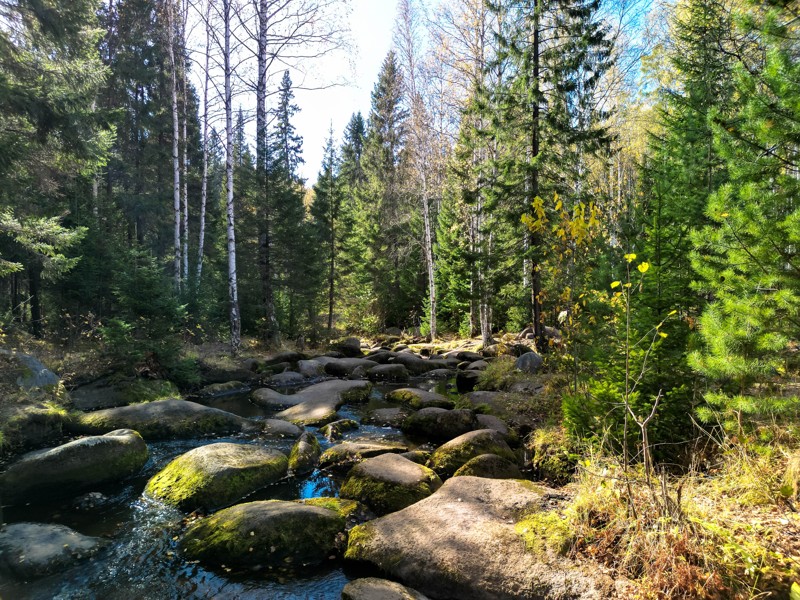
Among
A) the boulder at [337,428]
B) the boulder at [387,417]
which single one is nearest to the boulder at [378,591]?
the boulder at [337,428]

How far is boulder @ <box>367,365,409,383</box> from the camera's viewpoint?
14.1 m

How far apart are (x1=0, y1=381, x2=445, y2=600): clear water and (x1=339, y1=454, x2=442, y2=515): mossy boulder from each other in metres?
0.53

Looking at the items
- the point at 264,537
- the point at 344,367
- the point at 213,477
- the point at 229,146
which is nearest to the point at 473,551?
the point at 264,537

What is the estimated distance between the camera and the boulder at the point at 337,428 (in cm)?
812

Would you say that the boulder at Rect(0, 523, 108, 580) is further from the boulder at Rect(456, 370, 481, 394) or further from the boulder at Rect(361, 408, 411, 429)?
the boulder at Rect(456, 370, 481, 394)

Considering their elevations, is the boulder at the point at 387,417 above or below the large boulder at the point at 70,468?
below

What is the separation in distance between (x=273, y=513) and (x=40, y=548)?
6.81ft

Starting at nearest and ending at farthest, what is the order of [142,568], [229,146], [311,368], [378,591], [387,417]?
[378,591] → [142,568] → [387,417] → [229,146] → [311,368]

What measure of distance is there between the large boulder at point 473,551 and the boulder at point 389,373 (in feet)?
30.9

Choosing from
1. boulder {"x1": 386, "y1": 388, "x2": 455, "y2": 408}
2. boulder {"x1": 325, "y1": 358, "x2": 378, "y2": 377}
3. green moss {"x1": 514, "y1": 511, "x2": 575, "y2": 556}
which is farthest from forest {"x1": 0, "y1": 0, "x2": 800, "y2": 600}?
boulder {"x1": 325, "y1": 358, "x2": 378, "y2": 377}

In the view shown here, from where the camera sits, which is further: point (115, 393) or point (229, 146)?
point (229, 146)

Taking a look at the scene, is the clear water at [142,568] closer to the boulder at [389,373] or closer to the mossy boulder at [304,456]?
the mossy boulder at [304,456]

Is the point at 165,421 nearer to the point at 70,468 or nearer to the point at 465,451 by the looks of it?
the point at 70,468

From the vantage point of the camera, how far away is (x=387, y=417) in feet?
30.4
